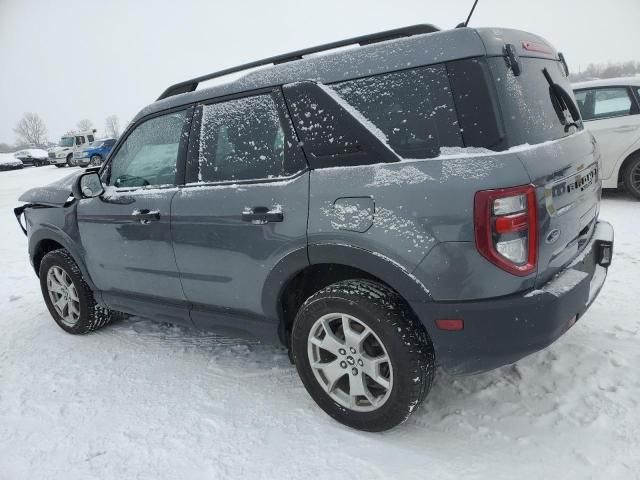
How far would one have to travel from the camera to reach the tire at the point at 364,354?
212 centimetres

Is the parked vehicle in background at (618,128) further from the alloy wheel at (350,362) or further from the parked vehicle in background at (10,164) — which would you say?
the parked vehicle in background at (10,164)

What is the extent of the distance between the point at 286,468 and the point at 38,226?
302 centimetres

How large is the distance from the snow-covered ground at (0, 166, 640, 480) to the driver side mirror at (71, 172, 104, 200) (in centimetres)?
120

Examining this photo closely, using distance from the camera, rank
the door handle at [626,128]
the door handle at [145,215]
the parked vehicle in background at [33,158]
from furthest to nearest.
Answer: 1. the parked vehicle in background at [33,158]
2. the door handle at [626,128]
3. the door handle at [145,215]

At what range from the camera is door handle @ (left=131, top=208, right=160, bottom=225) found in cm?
289

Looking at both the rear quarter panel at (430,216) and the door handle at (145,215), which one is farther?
the door handle at (145,215)

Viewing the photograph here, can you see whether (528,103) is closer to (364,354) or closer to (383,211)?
(383,211)

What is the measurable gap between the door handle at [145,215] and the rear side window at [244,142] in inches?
15.7

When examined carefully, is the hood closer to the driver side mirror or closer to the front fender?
the front fender

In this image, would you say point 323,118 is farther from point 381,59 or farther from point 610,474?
point 610,474

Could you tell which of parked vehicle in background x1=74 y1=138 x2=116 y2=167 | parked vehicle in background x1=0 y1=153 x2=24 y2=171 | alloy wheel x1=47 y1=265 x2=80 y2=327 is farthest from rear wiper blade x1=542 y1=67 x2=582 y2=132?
parked vehicle in background x1=0 y1=153 x2=24 y2=171

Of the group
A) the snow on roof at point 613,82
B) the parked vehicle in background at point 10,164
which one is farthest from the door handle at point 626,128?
the parked vehicle in background at point 10,164

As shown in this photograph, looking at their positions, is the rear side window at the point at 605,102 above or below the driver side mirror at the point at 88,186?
below

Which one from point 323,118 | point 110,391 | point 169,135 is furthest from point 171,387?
point 323,118
